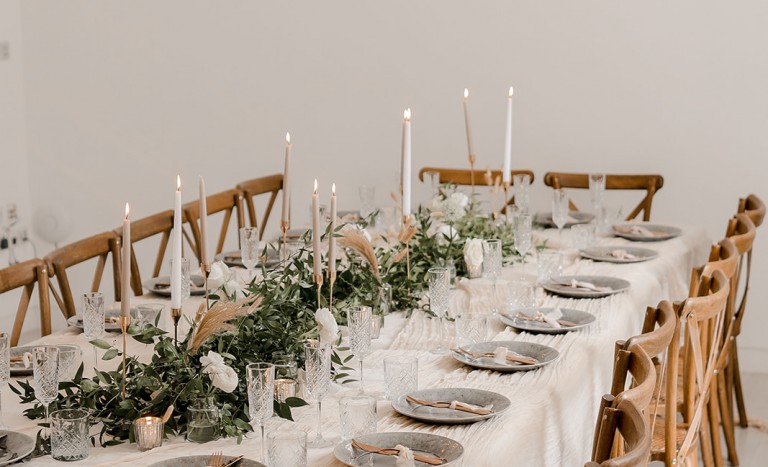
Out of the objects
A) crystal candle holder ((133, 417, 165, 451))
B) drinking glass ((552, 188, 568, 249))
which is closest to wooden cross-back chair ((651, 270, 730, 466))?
drinking glass ((552, 188, 568, 249))

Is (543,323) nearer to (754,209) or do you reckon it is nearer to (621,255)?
(621,255)

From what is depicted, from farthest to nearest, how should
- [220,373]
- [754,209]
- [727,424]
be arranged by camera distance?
[754,209]
[727,424]
[220,373]

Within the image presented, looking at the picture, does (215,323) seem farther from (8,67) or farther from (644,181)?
(8,67)

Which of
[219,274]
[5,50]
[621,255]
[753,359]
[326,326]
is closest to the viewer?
[326,326]

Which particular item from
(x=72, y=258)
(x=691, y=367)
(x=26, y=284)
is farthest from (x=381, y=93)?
(x=691, y=367)

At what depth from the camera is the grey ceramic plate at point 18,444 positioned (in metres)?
1.88

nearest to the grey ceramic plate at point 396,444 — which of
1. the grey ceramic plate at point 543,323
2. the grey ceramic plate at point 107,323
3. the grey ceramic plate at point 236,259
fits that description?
the grey ceramic plate at point 543,323

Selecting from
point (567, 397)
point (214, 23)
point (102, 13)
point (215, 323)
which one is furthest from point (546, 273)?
point (102, 13)

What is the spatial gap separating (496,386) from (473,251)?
1.08m

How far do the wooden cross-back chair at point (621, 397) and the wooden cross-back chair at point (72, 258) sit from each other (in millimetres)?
1701

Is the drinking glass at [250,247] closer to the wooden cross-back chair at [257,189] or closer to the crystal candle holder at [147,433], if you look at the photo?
the crystal candle holder at [147,433]

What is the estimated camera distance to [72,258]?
328 centimetres

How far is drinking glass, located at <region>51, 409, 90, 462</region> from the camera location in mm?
1872

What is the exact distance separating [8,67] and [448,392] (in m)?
4.75
